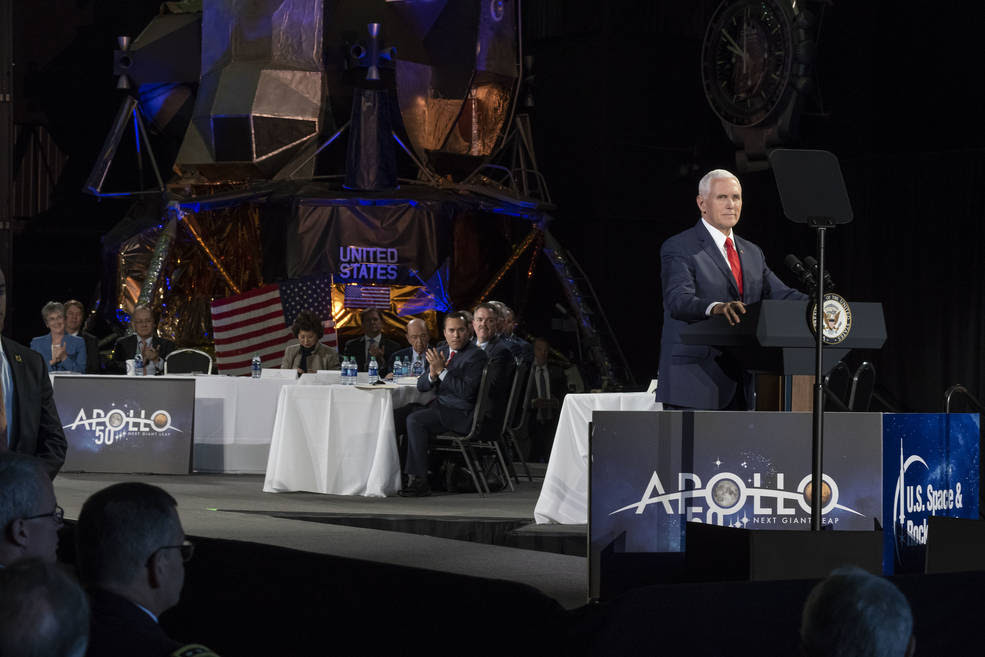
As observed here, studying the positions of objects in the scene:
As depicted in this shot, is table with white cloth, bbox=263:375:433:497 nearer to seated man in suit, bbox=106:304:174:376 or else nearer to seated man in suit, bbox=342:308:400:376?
seated man in suit, bbox=106:304:174:376

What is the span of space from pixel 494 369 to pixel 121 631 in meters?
8.11

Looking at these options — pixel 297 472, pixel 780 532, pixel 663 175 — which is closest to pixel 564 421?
pixel 297 472

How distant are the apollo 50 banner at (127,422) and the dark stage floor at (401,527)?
334 mm

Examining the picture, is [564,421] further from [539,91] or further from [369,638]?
[539,91]

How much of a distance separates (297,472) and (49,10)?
523 inches

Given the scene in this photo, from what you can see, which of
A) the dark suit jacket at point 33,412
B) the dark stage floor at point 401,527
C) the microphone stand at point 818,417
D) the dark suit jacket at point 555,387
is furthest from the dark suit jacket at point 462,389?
the dark suit jacket at point 33,412

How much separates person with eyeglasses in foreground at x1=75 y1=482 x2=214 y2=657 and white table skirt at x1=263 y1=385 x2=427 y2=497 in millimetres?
7537

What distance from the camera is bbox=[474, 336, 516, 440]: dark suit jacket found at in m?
10.5

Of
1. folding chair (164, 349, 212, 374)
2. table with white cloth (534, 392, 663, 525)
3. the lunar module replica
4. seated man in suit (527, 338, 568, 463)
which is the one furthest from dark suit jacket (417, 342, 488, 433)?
the lunar module replica

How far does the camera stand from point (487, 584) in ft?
10.1

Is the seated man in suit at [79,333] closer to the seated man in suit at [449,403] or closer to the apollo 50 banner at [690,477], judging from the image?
the seated man in suit at [449,403]

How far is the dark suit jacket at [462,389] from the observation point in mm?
10461

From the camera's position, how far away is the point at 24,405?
14.5ft

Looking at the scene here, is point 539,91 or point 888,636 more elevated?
point 539,91
